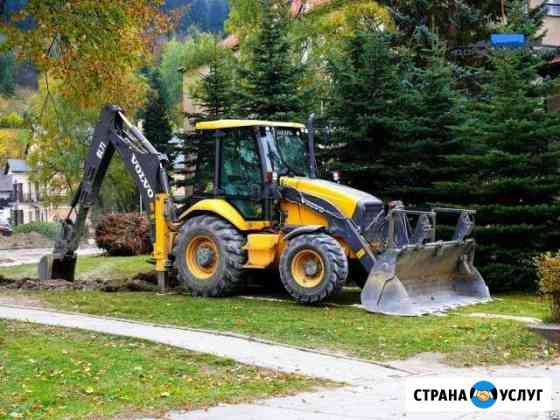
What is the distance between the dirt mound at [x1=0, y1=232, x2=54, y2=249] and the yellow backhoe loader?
26.0 m

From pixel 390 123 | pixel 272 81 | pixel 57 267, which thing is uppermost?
pixel 272 81

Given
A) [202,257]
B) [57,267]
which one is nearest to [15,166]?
[57,267]

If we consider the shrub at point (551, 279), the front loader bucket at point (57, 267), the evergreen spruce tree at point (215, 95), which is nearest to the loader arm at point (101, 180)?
the front loader bucket at point (57, 267)

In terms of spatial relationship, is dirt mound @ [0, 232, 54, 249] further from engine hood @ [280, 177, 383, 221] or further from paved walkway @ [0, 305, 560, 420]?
paved walkway @ [0, 305, 560, 420]

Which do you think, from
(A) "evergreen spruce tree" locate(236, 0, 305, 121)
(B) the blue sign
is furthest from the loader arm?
(B) the blue sign

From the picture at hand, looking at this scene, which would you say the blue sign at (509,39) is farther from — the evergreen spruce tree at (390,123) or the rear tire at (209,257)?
the rear tire at (209,257)

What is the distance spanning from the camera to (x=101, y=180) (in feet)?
65.5

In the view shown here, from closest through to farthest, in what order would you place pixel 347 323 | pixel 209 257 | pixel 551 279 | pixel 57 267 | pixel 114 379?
pixel 114 379 → pixel 551 279 → pixel 347 323 → pixel 209 257 → pixel 57 267

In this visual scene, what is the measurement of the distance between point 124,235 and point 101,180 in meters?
10.5

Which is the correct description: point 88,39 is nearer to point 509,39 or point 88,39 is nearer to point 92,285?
point 92,285

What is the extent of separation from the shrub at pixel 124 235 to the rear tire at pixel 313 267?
14933 mm

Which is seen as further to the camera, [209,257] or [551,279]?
[209,257]

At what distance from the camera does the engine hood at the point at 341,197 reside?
52.8 feet

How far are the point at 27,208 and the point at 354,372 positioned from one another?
95197 mm
